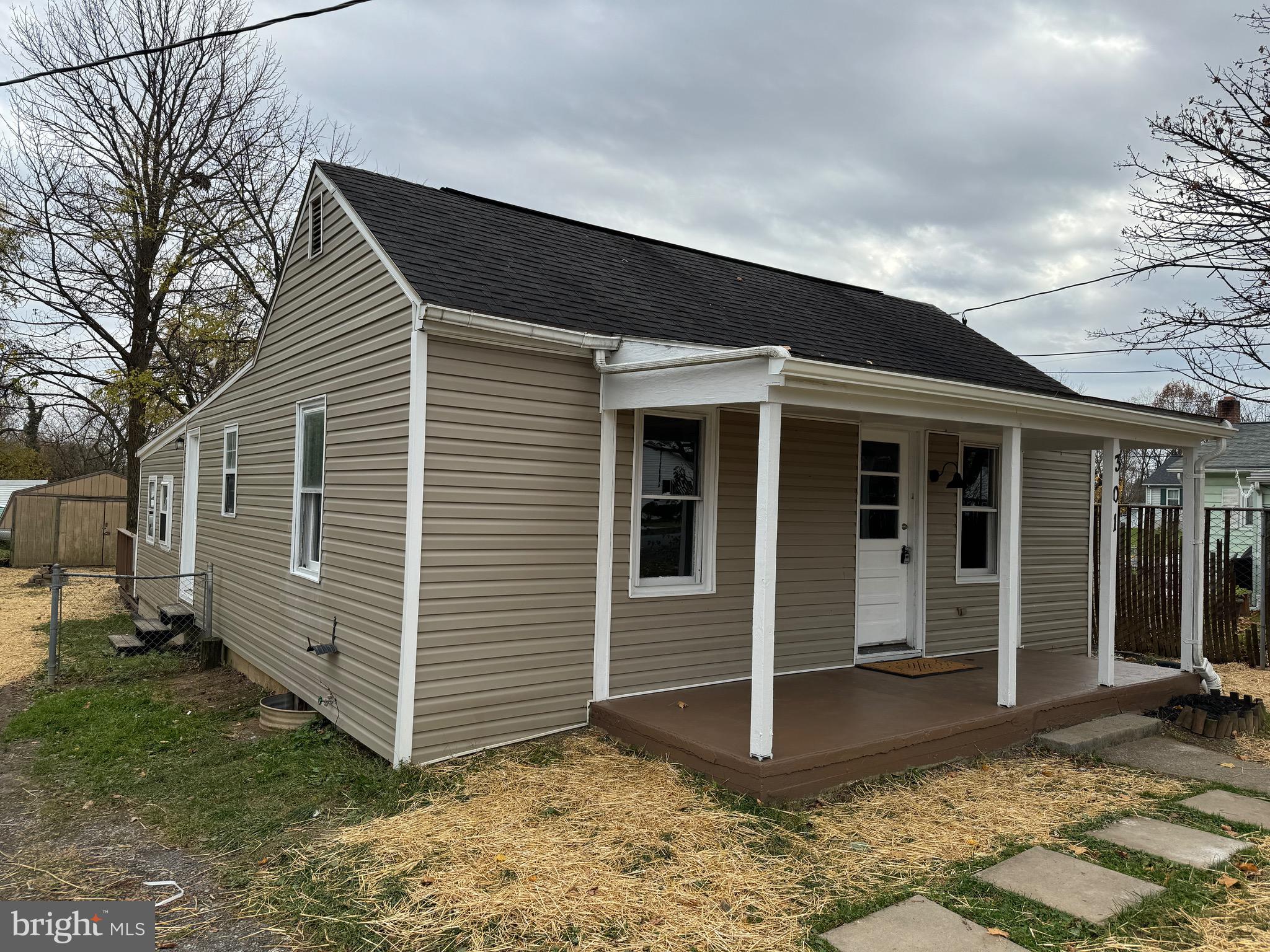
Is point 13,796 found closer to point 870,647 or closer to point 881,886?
point 881,886

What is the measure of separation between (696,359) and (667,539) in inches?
73.5

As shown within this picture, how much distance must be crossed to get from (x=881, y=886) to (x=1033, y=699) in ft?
10.2

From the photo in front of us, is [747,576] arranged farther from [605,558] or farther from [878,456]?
[878,456]

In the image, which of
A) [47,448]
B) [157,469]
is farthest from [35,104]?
[47,448]

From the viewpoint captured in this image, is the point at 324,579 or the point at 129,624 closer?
the point at 324,579

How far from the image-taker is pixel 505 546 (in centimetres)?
531

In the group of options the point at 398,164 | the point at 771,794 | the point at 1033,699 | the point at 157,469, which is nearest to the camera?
the point at 771,794

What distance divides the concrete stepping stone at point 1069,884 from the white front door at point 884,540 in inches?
138

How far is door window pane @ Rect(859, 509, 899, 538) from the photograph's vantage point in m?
7.36

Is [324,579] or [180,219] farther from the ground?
[180,219]

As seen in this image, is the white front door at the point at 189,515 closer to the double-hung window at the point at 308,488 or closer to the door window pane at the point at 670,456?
the double-hung window at the point at 308,488

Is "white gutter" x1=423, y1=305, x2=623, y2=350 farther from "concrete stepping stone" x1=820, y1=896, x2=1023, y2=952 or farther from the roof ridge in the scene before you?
"concrete stepping stone" x1=820, y1=896, x2=1023, y2=952

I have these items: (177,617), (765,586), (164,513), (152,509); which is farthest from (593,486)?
(152,509)

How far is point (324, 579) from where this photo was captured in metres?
6.29
